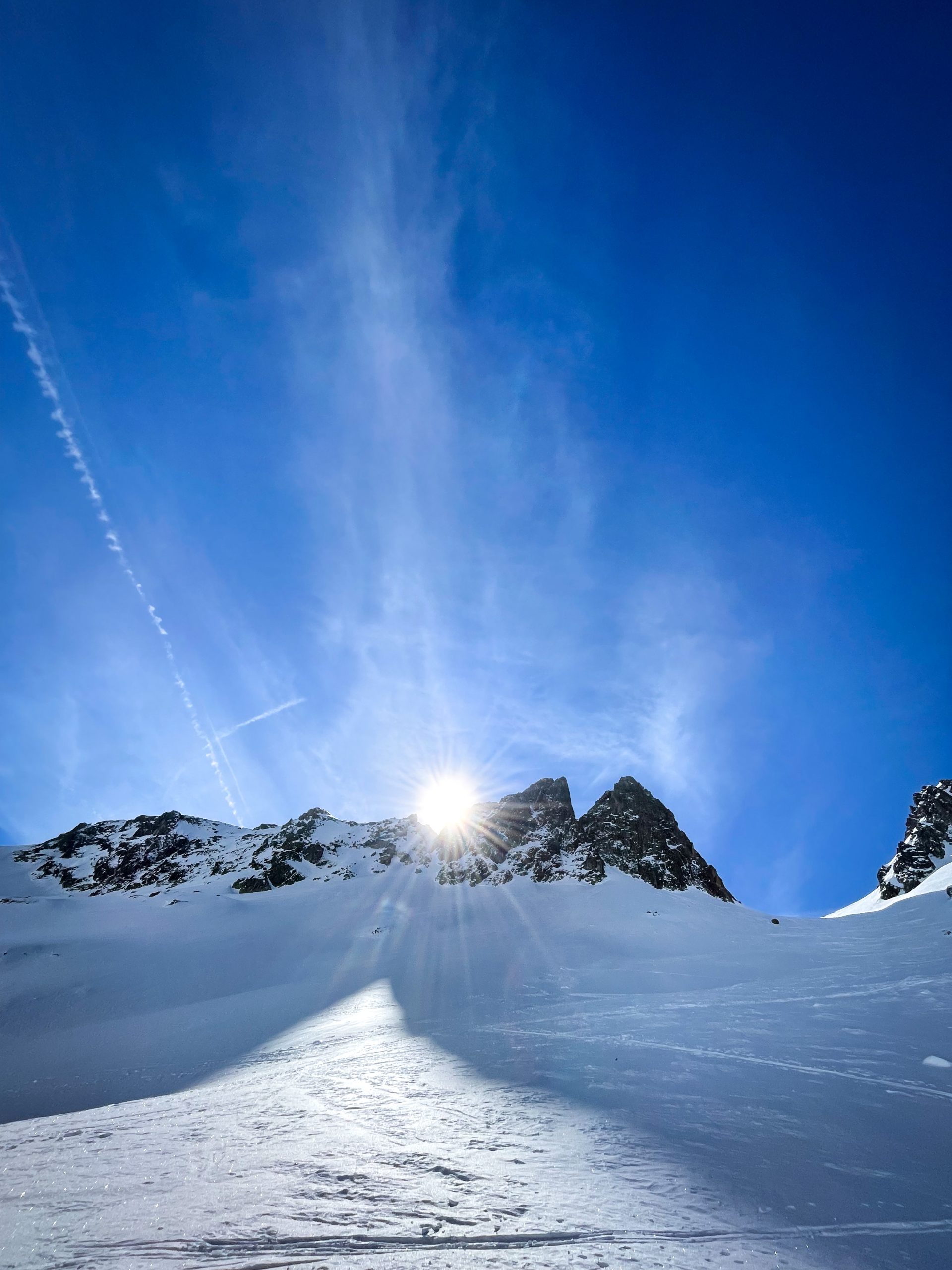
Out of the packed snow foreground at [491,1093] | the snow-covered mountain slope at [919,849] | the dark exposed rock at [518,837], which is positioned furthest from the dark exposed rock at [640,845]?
the snow-covered mountain slope at [919,849]

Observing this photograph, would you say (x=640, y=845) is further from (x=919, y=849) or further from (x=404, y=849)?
(x=404, y=849)

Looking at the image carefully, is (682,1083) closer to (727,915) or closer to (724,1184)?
(724,1184)

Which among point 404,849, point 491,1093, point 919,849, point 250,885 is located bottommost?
point 491,1093

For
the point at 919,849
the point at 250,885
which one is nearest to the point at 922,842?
the point at 919,849

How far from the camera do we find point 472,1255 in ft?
13.0

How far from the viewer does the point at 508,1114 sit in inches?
284

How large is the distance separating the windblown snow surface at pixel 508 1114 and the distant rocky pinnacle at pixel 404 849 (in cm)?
1987

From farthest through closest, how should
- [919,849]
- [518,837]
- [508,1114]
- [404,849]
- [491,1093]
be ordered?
[404,849] < [518,837] < [919,849] < [491,1093] < [508,1114]

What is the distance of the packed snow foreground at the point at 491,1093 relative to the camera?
432cm

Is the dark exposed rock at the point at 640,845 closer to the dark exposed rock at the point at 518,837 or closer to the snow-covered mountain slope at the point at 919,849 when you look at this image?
the dark exposed rock at the point at 518,837

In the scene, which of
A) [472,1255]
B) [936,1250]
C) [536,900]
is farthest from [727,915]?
[472,1255]

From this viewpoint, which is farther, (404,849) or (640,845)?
(404,849)

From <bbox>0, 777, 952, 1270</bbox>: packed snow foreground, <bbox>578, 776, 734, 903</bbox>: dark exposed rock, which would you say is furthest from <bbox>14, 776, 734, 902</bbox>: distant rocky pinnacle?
<bbox>0, 777, 952, 1270</bbox>: packed snow foreground

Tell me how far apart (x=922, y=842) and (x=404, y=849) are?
49034 mm
